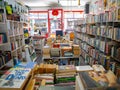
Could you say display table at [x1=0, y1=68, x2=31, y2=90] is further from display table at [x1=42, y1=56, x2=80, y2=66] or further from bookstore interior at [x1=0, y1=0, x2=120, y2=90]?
display table at [x1=42, y1=56, x2=80, y2=66]

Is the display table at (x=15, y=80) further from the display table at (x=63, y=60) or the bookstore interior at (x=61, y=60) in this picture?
the display table at (x=63, y=60)

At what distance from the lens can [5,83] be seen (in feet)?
5.06

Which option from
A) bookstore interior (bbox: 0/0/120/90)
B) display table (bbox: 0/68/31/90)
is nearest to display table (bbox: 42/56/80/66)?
bookstore interior (bbox: 0/0/120/90)

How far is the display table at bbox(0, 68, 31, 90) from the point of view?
1456 millimetres

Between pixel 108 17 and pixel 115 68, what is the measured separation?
142 cm

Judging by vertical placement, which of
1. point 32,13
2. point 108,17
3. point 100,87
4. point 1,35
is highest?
point 32,13

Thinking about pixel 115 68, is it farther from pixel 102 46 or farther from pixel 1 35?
pixel 1 35

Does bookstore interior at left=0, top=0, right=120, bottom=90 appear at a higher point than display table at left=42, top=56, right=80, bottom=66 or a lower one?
higher

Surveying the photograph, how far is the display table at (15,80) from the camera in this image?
57.3 inches

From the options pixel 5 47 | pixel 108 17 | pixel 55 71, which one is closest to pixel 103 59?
pixel 108 17

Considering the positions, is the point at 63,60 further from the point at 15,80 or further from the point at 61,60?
the point at 15,80

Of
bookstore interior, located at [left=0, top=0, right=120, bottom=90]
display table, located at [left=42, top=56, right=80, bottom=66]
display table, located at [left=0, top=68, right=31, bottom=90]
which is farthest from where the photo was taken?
display table, located at [left=42, top=56, right=80, bottom=66]

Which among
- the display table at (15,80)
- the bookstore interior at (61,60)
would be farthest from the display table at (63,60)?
the display table at (15,80)

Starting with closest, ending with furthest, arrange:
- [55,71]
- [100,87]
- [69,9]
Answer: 1. [100,87]
2. [55,71]
3. [69,9]
